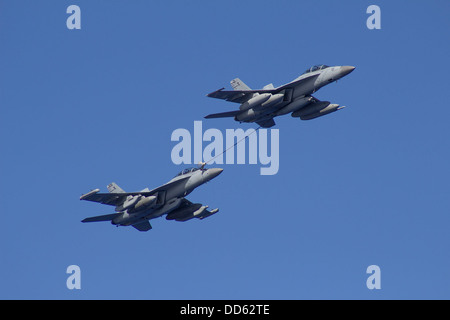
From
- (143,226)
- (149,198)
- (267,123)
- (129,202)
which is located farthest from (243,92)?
(143,226)

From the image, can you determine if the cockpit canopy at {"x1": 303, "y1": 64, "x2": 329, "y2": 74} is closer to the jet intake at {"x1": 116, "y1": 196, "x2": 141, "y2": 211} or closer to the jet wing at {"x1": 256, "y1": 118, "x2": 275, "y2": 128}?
the jet wing at {"x1": 256, "y1": 118, "x2": 275, "y2": 128}

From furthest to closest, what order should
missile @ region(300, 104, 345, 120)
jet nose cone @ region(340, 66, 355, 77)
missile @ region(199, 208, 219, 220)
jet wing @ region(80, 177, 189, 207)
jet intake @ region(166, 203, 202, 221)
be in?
missile @ region(199, 208, 219, 220)
jet intake @ region(166, 203, 202, 221)
missile @ region(300, 104, 345, 120)
jet wing @ region(80, 177, 189, 207)
jet nose cone @ region(340, 66, 355, 77)

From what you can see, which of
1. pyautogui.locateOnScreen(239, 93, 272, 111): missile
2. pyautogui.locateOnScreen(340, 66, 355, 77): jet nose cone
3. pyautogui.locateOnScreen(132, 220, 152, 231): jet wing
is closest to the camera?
pyautogui.locateOnScreen(340, 66, 355, 77): jet nose cone

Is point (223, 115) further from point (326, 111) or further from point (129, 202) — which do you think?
point (129, 202)

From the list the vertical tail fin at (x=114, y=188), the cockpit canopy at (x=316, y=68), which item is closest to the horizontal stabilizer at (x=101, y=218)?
the vertical tail fin at (x=114, y=188)

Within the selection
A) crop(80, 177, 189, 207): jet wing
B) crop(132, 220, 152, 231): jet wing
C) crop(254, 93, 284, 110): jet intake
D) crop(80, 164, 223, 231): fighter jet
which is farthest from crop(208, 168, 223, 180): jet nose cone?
crop(132, 220, 152, 231): jet wing

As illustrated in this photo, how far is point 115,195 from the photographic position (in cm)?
5228

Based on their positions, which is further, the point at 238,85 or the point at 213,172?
the point at 238,85

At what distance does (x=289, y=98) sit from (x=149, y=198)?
10.1 m

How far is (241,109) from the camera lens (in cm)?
5234

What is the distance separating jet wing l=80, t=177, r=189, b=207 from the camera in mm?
51156

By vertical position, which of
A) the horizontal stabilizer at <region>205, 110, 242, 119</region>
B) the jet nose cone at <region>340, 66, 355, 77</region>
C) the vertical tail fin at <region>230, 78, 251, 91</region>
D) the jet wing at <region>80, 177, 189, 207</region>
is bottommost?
the jet wing at <region>80, 177, 189, 207</region>

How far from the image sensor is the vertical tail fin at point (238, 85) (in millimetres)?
54938

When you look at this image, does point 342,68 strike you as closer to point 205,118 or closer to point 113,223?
point 205,118
